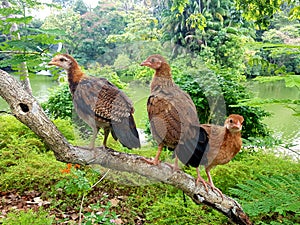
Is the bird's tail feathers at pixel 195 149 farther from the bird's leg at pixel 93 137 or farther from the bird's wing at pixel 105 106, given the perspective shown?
the bird's leg at pixel 93 137

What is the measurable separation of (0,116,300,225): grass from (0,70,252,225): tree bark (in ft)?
1.58

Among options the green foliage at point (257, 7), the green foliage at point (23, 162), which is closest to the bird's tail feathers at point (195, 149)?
the green foliage at point (23, 162)

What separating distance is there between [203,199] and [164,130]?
1.48 feet

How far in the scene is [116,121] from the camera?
1.01 meters

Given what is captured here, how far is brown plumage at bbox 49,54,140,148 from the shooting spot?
39.2 inches

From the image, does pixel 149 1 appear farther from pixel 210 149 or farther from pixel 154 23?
pixel 210 149

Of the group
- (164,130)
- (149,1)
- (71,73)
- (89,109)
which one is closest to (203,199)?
(164,130)

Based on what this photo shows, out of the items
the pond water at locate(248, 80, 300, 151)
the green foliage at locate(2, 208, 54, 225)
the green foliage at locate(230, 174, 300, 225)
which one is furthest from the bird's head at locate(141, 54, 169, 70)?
the pond water at locate(248, 80, 300, 151)

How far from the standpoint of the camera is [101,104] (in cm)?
100

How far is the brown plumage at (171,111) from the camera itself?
93 cm

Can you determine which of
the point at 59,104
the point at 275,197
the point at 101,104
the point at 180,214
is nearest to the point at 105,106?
the point at 101,104

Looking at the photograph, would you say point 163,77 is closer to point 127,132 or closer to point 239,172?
point 127,132

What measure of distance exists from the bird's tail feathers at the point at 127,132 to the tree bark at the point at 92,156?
0.14 m

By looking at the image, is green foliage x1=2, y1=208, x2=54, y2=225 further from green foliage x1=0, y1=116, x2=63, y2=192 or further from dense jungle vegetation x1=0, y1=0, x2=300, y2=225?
green foliage x1=0, y1=116, x2=63, y2=192
